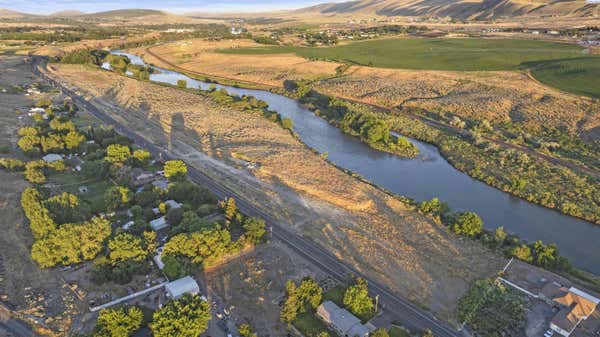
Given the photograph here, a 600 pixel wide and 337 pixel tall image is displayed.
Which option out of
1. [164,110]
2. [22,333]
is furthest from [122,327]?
[164,110]

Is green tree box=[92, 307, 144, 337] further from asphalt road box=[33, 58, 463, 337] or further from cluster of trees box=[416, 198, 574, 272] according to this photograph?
cluster of trees box=[416, 198, 574, 272]

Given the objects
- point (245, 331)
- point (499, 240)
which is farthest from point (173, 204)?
point (499, 240)

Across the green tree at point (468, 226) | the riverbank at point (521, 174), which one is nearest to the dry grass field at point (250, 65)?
the riverbank at point (521, 174)

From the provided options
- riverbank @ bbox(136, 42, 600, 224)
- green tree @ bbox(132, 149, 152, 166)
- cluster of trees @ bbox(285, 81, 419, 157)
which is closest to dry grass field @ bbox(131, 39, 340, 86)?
cluster of trees @ bbox(285, 81, 419, 157)

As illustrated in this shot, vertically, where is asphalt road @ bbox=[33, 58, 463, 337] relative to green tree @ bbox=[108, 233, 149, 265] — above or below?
below

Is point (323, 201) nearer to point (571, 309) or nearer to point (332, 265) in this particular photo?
point (332, 265)

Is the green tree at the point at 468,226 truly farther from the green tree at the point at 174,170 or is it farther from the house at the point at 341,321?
the green tree at the point at 174,170
